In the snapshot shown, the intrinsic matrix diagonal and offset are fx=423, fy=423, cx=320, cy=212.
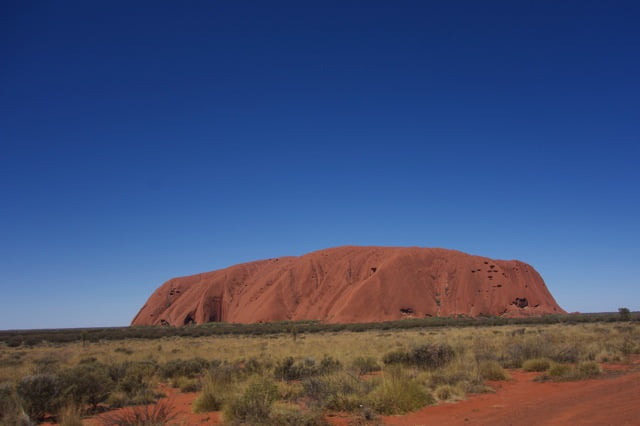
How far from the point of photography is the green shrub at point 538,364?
1282 cm

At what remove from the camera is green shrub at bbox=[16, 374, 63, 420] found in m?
8.80

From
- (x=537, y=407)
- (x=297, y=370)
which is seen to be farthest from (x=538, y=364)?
(x=297, y=370)

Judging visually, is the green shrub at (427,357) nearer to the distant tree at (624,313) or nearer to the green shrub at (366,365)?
the green shrub at (366,365)

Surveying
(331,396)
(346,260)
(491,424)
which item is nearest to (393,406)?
(331,396)

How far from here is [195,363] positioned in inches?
601

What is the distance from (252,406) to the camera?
7.43m

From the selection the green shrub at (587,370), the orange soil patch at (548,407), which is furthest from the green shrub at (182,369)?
the green shrub at (587,370)

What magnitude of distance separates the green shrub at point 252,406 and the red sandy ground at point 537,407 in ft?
2.04

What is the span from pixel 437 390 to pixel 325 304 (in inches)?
2671

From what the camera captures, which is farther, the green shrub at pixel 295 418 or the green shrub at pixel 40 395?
the green shrub at pixel 40 395

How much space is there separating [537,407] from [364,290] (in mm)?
→ 64763

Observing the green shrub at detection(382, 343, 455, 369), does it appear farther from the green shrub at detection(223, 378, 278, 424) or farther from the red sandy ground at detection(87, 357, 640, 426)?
the green shrub at detection(223, 378, 278, 424)

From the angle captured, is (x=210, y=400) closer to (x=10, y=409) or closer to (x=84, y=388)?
(x=84, y=388)

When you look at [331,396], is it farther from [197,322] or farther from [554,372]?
[197,322]
